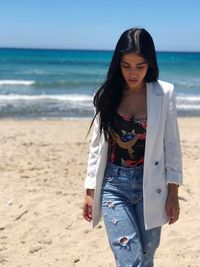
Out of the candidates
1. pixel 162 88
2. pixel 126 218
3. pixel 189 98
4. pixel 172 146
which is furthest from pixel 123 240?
pixel 189 98

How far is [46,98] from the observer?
19469 mm

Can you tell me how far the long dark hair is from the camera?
269cm

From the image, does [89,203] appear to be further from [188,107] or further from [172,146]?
[188,107]

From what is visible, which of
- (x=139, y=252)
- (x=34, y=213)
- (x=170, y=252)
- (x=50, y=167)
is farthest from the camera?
(x=50, y=167)

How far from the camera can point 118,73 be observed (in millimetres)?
2877

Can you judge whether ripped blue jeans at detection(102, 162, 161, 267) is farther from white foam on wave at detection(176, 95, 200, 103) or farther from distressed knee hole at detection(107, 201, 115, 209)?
white foam on wave at detection(176, 95, 200, 103)

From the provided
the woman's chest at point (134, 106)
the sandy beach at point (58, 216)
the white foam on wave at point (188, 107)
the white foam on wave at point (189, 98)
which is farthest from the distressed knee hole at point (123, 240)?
the white foam on wave at point (189, 98)

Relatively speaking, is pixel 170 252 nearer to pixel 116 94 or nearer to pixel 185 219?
pixel 185 219

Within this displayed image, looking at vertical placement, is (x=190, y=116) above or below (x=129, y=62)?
below

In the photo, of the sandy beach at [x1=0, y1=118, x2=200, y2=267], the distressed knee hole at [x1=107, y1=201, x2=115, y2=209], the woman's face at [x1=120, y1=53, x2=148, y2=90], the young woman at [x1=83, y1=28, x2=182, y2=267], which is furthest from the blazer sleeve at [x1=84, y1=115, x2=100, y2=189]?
the sandy beach at [x1=0, y1=118, x2=200, y2=267]

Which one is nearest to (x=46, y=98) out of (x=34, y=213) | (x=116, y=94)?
(x=34, y=213)

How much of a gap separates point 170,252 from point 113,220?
1.87m

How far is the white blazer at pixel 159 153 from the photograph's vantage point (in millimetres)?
2699

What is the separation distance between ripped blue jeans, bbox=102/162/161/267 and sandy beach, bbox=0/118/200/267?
4.91 feet
